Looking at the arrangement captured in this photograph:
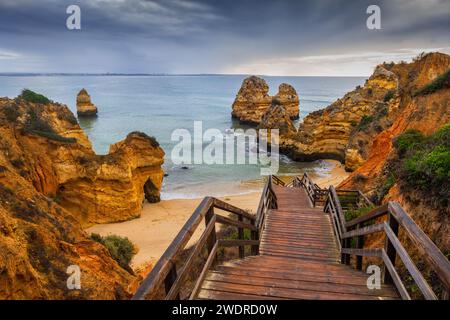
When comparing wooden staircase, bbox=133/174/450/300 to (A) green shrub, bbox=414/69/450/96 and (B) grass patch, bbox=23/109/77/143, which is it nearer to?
(A) green shrub, bbox=414/69/450/96

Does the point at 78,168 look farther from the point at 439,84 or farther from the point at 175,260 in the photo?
the point at 439,84

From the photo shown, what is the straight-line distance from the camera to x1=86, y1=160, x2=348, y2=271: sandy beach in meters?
15.5

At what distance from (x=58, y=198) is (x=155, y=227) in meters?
6.03

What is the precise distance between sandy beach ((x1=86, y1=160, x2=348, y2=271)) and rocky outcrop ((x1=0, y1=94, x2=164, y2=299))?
4.20 ft

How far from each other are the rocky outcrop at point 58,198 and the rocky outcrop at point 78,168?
55 millimetres

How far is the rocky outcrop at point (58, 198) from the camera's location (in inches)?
225

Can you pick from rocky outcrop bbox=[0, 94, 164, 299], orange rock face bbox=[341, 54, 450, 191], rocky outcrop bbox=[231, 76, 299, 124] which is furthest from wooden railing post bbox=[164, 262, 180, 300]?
rocky outcrop bbox=[231, 76, 299, 124]

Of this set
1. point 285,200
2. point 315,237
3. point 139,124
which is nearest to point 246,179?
point 285,200

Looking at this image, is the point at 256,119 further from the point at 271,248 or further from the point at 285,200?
the point at 271,248

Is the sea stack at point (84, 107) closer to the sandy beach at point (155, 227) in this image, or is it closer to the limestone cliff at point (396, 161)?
the sandy beach at point (155, 227)

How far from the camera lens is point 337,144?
40.3 metres

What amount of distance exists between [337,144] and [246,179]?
534 inches
